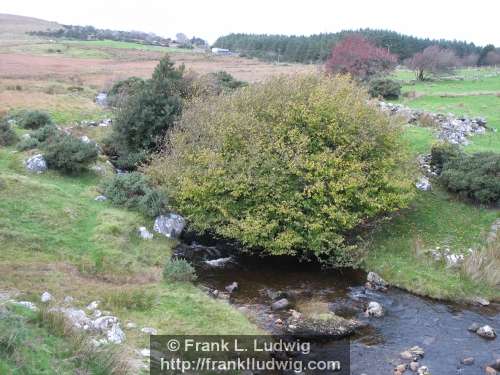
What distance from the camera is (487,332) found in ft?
64.0

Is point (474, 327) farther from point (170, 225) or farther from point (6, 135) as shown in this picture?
point (6, 135)

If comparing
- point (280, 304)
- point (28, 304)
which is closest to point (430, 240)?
point (280, 304)

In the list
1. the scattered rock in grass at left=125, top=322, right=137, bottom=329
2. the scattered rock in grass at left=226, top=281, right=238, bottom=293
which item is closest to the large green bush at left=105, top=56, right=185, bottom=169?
the scattered rock in grass at left=226, top=281, right=238, bottom=293

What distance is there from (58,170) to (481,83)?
58275 millimetres

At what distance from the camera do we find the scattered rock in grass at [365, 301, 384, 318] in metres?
20.9

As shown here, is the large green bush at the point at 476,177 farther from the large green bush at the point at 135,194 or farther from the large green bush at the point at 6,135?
the large green bush at the point at 6,135

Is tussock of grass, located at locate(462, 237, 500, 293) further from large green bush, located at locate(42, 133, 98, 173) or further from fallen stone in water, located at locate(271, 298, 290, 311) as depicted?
large green bush, located at locate(42, 133, 98, 173)

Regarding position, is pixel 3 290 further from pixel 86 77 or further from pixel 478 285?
pixel 86 77

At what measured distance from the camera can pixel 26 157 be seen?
32.2 m

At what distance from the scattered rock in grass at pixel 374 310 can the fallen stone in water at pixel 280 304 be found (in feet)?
10.9

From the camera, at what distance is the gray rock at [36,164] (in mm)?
31031

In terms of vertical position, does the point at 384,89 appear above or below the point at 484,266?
above

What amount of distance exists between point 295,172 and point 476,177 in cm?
1157

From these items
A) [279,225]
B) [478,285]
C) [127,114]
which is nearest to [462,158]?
[478,285]
